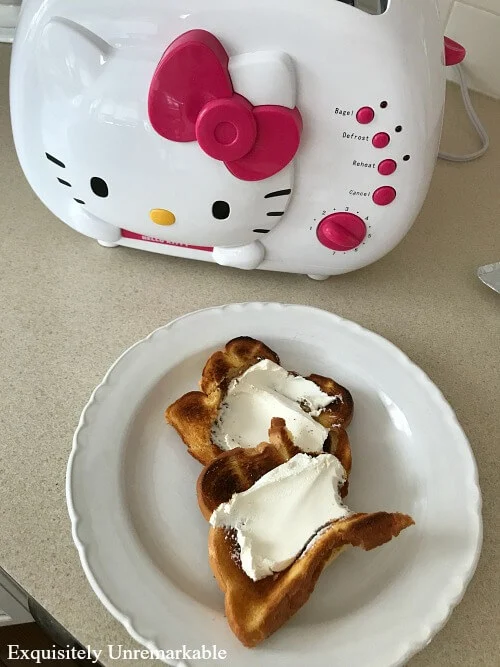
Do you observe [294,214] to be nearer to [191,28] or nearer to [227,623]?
[191,28]

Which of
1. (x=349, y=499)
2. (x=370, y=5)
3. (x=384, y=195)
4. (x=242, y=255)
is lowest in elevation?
(x=349, y=499)

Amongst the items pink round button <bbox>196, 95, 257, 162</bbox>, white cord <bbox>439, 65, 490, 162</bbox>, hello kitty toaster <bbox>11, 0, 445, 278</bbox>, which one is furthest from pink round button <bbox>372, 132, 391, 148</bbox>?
white cord <bbox>439, 65, 490, 162</bbox>

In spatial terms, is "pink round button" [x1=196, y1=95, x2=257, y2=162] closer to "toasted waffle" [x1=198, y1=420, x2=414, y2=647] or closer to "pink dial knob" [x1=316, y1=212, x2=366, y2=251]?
"pink dial knob" [x1=316, y1=212, x2=366, y2=251]

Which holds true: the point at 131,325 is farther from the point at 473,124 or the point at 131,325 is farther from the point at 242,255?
the point at 473,124

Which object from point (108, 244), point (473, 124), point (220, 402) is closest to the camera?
point (220, 402)

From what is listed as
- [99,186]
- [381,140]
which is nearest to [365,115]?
[381,140]

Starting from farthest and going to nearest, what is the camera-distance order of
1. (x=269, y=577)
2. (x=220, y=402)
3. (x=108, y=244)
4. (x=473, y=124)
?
(x=473, y=124)
(x=108, y=244)
(x=220, y=402)
(x=269, y=577)

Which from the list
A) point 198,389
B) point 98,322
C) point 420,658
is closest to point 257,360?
point 198,389
